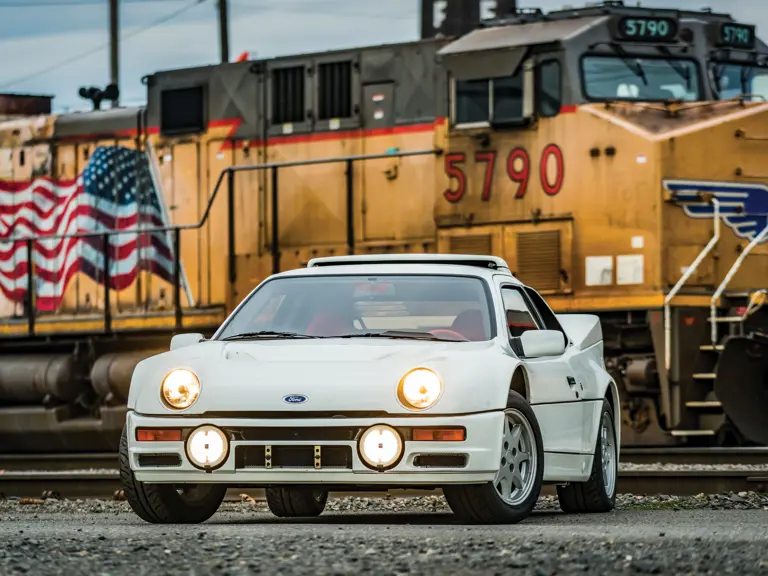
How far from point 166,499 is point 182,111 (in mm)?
8724

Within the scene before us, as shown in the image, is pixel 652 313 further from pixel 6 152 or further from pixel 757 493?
pixel 6 152

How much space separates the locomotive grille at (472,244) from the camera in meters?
12.3

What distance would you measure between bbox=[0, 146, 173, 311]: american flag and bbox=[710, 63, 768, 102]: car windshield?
5.76 meters

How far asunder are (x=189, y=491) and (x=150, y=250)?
8.54 meters

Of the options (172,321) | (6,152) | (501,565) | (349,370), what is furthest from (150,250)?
(501,565)

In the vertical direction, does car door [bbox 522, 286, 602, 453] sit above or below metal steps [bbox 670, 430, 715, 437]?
above

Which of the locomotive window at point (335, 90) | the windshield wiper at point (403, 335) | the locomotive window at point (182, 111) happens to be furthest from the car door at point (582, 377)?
the locomotive window at point (182, 111)

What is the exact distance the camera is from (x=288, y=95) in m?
13.7

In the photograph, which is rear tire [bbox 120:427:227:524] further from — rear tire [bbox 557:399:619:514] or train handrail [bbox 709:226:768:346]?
train handrail [bbox 709:226:768:346]

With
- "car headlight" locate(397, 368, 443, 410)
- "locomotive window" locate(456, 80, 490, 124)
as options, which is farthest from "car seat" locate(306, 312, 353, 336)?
"locomotive window" locate(456, 80, 490, 124)

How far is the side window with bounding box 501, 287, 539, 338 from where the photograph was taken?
689 cm

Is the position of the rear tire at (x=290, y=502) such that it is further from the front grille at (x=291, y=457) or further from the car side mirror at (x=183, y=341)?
the front grille at (x=291, y=457)

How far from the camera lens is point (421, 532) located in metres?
5.55

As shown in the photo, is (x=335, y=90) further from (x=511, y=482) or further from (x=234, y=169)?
(x=511, y=482)
